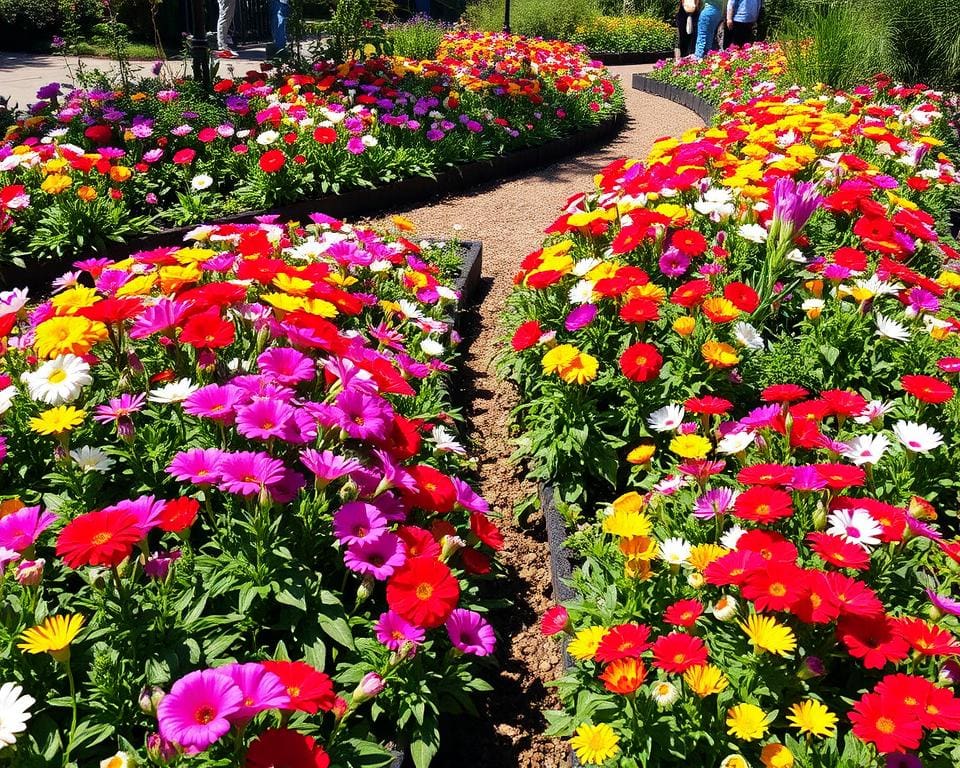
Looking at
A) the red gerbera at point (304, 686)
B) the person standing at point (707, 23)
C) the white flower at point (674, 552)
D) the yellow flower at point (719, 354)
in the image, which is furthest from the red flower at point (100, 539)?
the person standing at point (707, 23)

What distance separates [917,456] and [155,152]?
16.5ft

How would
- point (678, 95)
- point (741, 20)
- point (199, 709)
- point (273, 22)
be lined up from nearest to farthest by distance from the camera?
1. point (199, 709)
2. point (678, 95)
3. point (273, 22)
4. point (741, 20)

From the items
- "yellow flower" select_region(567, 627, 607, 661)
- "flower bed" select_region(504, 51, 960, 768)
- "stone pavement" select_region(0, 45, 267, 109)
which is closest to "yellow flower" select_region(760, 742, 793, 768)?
"flower bed" select_region(504, 51, 960, 768)

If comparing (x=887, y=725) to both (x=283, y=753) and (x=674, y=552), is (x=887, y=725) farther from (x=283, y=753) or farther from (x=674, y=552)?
(x=283, y=753)

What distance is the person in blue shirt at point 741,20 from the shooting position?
13734mm

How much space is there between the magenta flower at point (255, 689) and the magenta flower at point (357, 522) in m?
0.47

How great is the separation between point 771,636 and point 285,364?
1437 mm

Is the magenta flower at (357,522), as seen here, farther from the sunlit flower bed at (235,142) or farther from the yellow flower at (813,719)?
the sunlit flower bed at (235,142)

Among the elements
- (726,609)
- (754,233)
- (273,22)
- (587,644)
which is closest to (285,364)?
(587,644)

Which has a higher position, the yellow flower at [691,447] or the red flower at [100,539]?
the red flower at [100,539]

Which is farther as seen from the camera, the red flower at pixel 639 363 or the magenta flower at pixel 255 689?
the red flower at pixel 639 363

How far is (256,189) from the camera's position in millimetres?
5719

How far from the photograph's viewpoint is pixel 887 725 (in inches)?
56.7

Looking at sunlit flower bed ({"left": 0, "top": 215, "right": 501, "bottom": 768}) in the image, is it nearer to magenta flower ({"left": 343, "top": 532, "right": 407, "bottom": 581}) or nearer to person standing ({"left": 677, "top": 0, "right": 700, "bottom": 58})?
magenta flower ({"left": 343, "top": 532, "right": 407, "bottom": 581})
